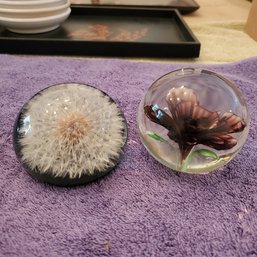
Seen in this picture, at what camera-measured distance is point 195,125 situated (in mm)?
319

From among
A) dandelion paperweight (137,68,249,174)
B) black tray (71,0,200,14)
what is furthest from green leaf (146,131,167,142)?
black tray (71,0,200,14)

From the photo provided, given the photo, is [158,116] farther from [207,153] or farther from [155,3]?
[155,3]

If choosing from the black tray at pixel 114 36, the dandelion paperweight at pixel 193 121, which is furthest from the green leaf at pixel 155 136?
the black tray at pixel 114 36

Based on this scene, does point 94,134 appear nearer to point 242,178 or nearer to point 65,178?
point 65,178

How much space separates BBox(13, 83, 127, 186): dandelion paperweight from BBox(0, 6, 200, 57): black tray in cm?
27

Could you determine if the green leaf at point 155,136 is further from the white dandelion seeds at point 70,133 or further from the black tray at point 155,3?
the black tray at point 155,3

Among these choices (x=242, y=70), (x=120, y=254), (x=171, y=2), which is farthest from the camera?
(x=171, y=2)

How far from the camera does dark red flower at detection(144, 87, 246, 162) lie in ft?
1.04

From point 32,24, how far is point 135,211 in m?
0.47

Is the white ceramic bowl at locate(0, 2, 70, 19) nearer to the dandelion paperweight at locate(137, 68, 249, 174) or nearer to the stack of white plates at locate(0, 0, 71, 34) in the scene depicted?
the stack of white plates at locate(0, 0, 71, 34)

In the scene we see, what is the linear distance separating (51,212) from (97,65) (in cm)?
32

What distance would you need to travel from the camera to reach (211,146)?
32 centimetres

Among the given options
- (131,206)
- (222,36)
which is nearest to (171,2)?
(222,36)

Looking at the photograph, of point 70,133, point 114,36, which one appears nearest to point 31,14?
point 114,36
